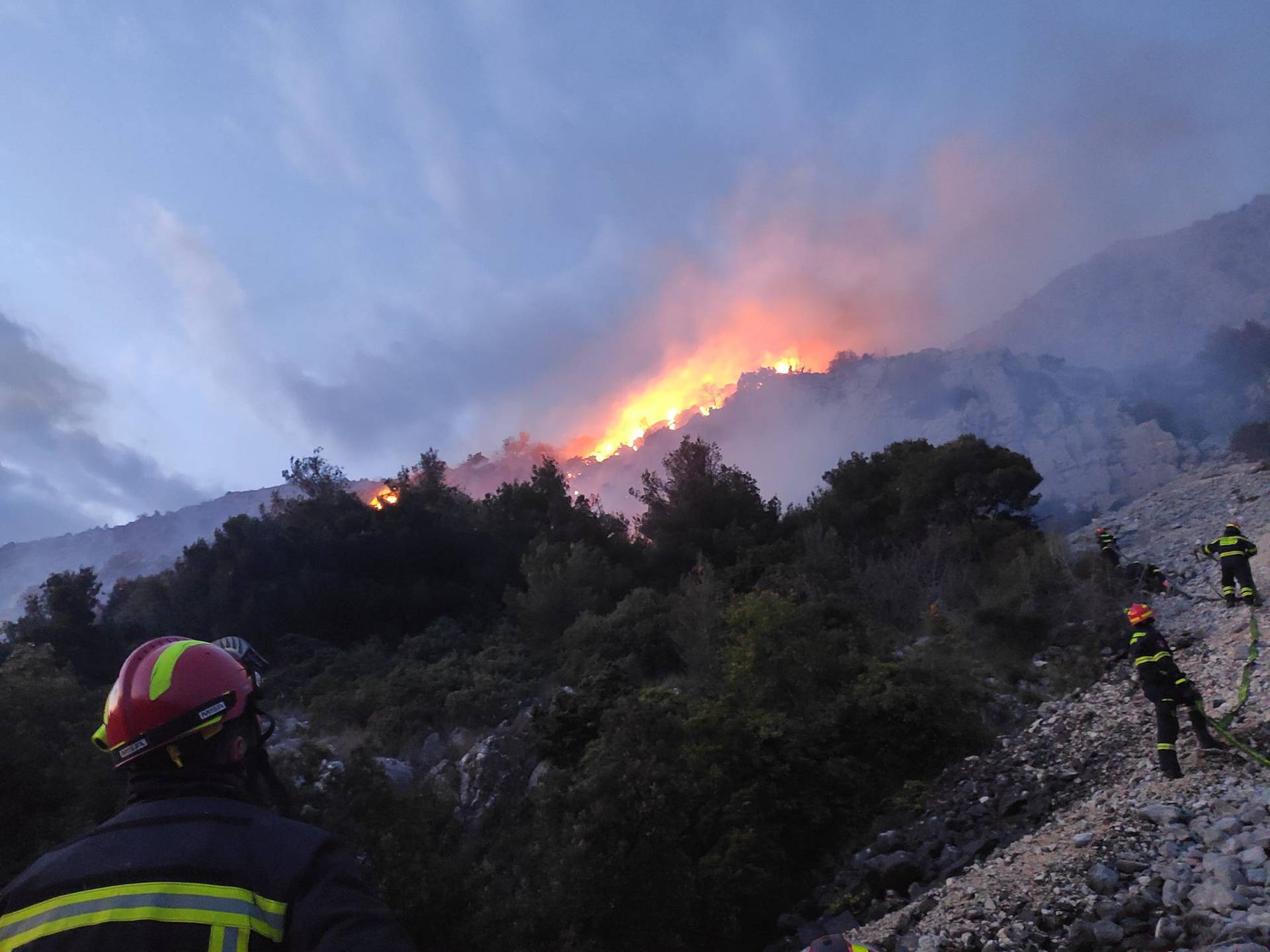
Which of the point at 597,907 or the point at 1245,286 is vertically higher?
the point at 1245,286

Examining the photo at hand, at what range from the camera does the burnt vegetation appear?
6938 mm

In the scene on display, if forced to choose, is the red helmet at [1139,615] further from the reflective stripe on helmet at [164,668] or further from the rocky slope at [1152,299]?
the rocky slope at [1152,299]

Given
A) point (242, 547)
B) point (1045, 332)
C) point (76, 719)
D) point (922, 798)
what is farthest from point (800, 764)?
point (1045, 332)

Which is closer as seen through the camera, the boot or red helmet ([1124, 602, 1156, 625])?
the boot

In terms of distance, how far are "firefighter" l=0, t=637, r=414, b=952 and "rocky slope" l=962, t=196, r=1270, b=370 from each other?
236ft

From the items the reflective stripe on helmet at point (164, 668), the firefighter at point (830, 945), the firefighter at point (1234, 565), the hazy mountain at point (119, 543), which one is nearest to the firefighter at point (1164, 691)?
the firefighter at point (830, 945)

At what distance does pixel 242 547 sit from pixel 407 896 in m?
29.9

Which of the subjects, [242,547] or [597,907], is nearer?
[597,907]

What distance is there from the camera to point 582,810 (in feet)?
22.5

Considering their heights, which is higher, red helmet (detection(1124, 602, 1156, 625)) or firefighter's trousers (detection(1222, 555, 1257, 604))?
red helmet (detection(1124, 602, 1156, 625))

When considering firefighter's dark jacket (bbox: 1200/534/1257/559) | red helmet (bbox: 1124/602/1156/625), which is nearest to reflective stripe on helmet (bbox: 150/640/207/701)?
red helmet (bbox: 1124/602/1156/625)

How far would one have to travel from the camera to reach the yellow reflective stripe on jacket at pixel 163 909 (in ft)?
4.99

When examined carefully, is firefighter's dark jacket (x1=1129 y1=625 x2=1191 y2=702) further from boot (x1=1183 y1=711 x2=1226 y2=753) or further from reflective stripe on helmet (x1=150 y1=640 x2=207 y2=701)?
reflective stripe on helmet (x1=150 y1=640 x2=207 y2=701)

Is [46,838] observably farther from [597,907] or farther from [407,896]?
[597,907]
